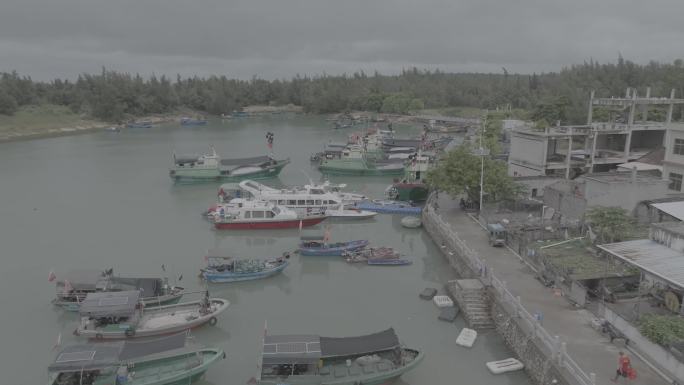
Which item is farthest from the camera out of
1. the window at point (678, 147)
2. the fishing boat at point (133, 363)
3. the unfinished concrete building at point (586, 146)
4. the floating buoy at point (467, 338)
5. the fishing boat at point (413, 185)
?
the fishing boat at point (413, 185)

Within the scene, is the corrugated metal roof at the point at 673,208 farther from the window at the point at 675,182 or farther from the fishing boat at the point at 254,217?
the fishing boat at the point at 254,217

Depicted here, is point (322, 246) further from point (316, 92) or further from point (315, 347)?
point (316, 92)

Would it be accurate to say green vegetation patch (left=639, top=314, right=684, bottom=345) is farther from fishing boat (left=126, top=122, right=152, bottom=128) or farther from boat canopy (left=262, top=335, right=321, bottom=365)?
fishing boat (left=126, top=122, right=152, bottom=128)

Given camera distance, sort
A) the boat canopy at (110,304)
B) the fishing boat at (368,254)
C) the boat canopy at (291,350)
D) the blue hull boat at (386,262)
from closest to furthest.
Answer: the boat canopy at (291,350), the boat canopy at (110,304), the blue hull boat at (386,262), the fishing boat at (368,254)

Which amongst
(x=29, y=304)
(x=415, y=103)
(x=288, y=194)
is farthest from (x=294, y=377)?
(x=415, y=103)

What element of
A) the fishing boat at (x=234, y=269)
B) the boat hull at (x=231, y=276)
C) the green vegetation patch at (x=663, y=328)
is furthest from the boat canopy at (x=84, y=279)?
the green vegetation patch at (x=663, y=328)

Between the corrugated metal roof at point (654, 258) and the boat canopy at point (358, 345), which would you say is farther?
the boat canopy at point (358, 345)

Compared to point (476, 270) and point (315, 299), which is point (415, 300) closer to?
point (476, 270)
